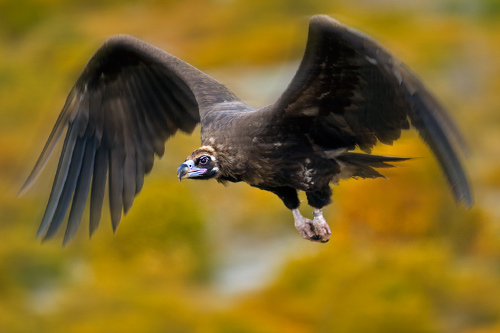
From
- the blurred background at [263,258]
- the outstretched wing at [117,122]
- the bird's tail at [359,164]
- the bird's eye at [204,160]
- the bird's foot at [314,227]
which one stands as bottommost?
the bird's foot at [314,227]

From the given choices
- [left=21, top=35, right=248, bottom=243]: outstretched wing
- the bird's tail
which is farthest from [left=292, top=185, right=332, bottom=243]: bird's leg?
[left=21, top=35, right=248, bottom=243]: outstretched wing

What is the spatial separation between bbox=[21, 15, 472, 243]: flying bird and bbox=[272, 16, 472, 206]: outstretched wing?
0.04 feet

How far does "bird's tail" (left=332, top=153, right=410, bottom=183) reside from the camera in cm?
1146

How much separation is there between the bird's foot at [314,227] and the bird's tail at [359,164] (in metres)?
0.44

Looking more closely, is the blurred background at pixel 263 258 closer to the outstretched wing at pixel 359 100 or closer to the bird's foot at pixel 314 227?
the bird's foot at pixel 314 227

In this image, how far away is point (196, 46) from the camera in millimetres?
71062

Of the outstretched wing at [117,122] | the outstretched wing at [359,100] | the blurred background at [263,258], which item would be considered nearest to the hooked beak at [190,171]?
the outstretched wing at [359,100]

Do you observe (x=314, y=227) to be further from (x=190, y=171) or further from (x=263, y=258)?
(x=263, y=258)

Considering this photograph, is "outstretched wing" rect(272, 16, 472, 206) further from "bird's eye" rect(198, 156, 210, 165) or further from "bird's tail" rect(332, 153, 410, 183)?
"bird's eye" rect(198, 156, 210, 165)

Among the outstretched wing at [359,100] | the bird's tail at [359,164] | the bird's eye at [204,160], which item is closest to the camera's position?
the outstretched wing at [359,100]

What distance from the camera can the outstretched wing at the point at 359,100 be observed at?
379 inches

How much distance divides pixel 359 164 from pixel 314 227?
0.78 meters

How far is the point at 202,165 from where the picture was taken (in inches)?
441

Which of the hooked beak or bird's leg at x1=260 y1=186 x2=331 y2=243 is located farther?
bird's leg at x1=260 y1=186 x2=331 y2=243
